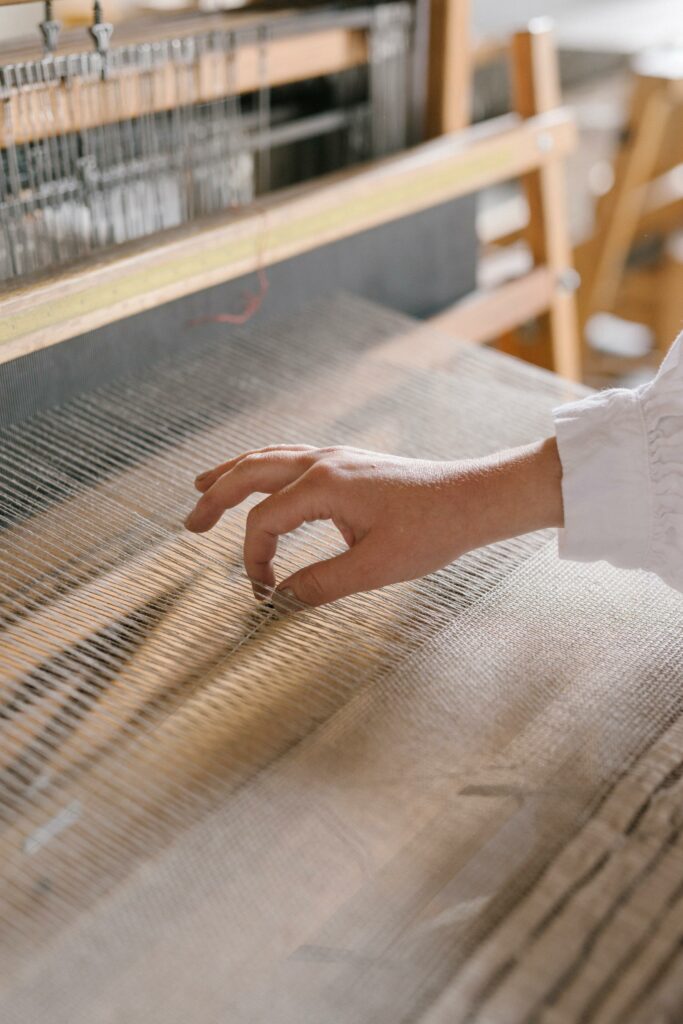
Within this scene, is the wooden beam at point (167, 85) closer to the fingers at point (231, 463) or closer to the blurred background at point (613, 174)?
the fingers at point (231, 463)

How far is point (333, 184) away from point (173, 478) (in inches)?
19.4

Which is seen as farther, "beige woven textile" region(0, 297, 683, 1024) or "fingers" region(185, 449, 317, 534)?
"fingers" region(185, 449, 317, 534)

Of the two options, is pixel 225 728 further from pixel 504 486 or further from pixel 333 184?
pixel 333 184

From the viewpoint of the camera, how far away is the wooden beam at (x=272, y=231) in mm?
1113

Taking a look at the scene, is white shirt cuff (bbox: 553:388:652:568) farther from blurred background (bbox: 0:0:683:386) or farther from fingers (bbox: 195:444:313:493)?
blurred background (bbox: 0:0:683:386)

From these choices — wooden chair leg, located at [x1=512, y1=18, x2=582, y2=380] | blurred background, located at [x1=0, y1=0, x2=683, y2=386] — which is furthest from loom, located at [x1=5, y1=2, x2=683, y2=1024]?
blurred background, located at [x1=0, y1=0, x2=683, y2=386]

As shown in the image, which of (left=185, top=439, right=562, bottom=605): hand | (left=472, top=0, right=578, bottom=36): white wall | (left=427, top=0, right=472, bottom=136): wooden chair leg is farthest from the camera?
(left=472, top=0, right=578, bottom=36): white wall

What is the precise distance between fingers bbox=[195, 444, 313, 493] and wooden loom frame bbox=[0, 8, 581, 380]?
0.23 meters

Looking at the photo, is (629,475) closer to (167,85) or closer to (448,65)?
(167,85)

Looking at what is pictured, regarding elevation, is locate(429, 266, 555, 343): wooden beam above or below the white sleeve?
below

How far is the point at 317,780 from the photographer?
0.77 m

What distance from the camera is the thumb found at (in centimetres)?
88

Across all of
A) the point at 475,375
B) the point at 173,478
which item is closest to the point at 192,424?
the point at 173,478

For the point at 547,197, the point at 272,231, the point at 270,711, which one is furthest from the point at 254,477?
the point at 547,197
